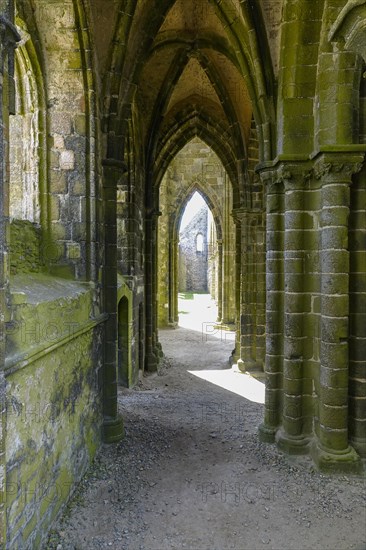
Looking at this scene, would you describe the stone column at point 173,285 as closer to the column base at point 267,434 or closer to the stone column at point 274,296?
the column base at point 267,434

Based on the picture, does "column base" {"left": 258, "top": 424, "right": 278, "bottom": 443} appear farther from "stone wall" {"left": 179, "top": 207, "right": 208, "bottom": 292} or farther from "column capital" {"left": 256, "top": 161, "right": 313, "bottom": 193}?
"stone wall" {"left": 179, "top": 207, "right": 208, "bottom": 292}

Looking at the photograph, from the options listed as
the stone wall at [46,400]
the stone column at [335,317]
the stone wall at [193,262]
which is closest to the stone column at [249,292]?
the stone column at [335,317]

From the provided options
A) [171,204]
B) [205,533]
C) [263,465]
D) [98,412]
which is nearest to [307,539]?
[205,533]

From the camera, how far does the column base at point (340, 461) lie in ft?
15.2

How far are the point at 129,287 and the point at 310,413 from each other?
4.39 metres

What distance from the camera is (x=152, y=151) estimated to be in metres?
9.60

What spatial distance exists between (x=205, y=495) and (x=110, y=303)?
2.56 m

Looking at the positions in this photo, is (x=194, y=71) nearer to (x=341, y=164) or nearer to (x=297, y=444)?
(x=341, y=164)

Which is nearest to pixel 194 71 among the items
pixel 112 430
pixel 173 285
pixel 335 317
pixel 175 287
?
pixel 335 317

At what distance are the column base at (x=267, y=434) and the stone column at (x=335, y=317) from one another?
77 cm

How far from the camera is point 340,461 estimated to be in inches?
182

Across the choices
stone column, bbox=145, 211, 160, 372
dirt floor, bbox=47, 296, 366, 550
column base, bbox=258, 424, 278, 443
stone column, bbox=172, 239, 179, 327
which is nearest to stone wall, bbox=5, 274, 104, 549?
dirt floor, bbox=47, 296, 366, 550

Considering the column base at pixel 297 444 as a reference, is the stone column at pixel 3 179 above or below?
above

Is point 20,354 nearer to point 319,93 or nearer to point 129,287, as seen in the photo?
point 319,93
